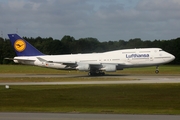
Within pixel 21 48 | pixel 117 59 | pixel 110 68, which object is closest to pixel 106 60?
pixel 117 59

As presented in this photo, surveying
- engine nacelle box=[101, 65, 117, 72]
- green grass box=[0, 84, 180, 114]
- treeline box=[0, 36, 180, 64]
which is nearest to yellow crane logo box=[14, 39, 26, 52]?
engine nacelle box=[101, 65, 117, 72]

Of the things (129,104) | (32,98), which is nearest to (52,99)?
(32,98)

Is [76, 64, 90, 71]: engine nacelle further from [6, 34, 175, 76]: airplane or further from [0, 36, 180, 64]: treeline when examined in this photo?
[0, 36, 180, 64]: treeline

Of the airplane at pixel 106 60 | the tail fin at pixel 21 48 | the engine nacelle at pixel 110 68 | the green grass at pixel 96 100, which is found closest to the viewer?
the green grass at pixel 96 100

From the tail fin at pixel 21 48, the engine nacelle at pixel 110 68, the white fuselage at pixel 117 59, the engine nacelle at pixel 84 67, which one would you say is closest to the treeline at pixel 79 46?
the white fuselage at pixel 117 59

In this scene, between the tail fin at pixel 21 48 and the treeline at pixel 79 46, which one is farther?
the treeline at pixel 79 46

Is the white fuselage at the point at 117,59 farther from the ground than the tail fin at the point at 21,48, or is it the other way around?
the tail fin at the point at 21,48

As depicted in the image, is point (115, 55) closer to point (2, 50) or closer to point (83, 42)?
point (2, 50)

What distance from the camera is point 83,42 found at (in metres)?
158

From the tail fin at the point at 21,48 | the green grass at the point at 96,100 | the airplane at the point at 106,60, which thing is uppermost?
the tail fin at the point at 21,48

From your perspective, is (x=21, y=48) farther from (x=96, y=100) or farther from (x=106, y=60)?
(x=96, y=100)

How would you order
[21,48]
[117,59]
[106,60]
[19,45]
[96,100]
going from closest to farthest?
[96,100]
[117,59]
[106,60]
[21,48]
[19,45]

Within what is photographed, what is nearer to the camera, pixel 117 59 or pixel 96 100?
pixel 96 100

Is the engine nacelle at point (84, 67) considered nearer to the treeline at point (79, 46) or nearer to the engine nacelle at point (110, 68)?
the engine nacelle at point (110, 68)
